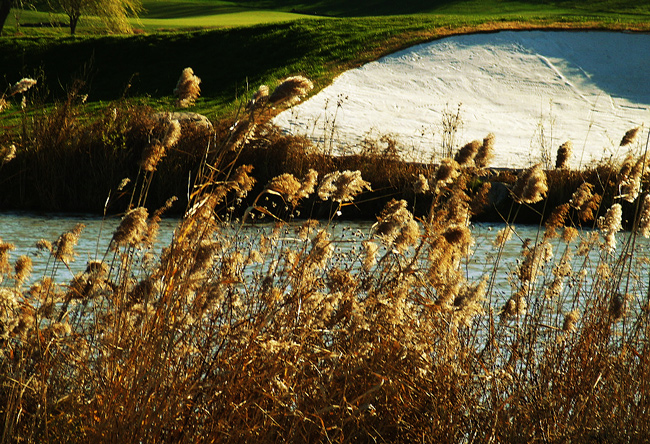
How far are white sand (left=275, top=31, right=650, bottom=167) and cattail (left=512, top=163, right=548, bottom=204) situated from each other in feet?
30.5

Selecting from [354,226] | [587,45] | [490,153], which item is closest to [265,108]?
[490,153]

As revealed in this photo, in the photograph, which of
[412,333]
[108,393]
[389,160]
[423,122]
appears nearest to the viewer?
[108,393]

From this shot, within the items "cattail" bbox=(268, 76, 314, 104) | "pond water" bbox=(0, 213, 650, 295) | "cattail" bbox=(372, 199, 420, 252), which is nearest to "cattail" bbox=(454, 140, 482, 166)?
"cattail" bbox=(372, 199, 420, 252)

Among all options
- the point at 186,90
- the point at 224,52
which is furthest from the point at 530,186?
the point at 224,52

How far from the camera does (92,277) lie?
9.02 ft

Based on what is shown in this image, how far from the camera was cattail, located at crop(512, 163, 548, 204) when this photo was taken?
301 centimetres

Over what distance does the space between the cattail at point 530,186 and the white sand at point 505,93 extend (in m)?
9.31

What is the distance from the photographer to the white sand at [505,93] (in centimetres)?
1413

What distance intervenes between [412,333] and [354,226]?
6.89m

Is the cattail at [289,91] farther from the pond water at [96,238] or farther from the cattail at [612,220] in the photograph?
the pond water at [96,238]

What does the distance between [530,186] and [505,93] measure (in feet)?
49.5

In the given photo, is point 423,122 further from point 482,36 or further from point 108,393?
point 108,393

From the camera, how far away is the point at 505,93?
17.6 m

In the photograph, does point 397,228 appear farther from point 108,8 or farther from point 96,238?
point 108,8
